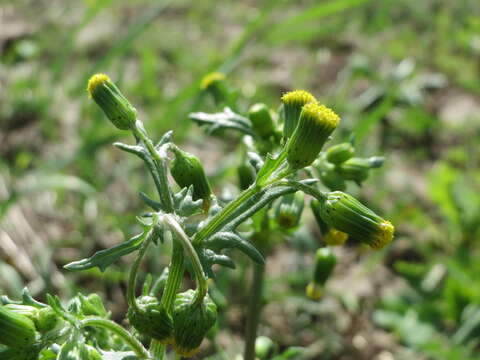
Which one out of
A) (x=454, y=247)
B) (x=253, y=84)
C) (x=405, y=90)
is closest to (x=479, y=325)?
(x=454, y=247)

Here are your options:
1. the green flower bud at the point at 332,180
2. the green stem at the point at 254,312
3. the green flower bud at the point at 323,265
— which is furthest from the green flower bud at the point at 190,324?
the green flower bud at the point at 323,265

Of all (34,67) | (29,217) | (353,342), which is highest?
(34,67)

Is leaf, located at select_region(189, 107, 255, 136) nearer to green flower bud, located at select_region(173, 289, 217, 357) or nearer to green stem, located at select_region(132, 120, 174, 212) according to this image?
green stem, located at select_region(132, 120, 174, 212)

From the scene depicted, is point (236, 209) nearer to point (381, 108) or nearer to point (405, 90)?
point (381, 108)

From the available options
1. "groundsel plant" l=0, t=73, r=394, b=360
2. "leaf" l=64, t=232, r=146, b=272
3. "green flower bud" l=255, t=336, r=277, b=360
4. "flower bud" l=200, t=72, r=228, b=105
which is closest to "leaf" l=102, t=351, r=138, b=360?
"groundsel plant" l=0, t=73, r=394, b=360

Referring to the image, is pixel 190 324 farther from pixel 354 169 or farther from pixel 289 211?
pixel 354 169

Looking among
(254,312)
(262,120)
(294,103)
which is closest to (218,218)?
(294,103)

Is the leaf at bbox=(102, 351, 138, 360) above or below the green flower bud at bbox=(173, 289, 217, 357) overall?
below
